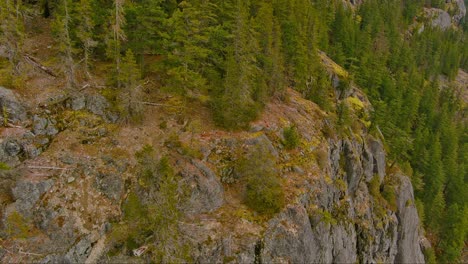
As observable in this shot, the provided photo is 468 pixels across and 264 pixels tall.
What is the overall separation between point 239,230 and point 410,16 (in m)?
125

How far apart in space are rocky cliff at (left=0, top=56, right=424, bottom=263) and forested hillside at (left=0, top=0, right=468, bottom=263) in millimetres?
1127

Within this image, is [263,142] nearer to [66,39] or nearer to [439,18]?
[66,39]

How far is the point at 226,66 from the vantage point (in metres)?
26.0

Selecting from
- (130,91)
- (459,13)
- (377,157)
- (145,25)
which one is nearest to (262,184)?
(130,91)

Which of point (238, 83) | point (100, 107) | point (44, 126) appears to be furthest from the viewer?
point (238, 83)

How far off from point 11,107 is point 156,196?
429 inches

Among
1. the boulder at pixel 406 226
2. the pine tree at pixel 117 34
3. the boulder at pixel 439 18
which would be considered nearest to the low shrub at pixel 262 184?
the pine tree at pixel 117 34

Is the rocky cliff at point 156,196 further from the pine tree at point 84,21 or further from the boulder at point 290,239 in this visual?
the pine tree at point 84,21

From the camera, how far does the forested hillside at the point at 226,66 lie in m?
22.0

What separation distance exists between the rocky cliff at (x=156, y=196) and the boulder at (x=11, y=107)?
0.05 m

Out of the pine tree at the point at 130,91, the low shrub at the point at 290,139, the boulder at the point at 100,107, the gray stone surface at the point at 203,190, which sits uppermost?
the pine tree at the point at 130,91

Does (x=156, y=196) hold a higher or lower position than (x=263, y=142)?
lower

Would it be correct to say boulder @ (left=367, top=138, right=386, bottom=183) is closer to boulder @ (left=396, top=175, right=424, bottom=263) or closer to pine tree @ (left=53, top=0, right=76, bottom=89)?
boulder @ (left=396, top=175, right=424, bottom=263)

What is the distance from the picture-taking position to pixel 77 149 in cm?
1995
